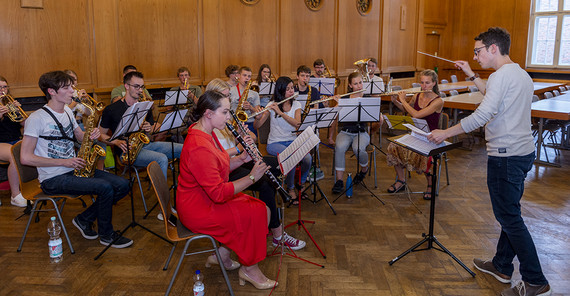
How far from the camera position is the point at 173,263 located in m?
3.67

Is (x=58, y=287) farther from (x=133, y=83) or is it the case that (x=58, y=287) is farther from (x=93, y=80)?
(x=93, y=80)

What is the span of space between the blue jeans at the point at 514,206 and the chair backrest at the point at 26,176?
3544 mm

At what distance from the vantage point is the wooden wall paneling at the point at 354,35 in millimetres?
10695

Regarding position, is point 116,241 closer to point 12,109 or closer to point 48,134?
point 48,134

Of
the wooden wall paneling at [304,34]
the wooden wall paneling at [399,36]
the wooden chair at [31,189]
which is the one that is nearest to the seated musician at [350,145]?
the wooden chair at [31,189]

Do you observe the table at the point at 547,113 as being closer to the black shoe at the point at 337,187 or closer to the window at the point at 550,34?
the black shoe at the point at 337,187

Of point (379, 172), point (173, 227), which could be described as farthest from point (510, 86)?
point (379, 172)

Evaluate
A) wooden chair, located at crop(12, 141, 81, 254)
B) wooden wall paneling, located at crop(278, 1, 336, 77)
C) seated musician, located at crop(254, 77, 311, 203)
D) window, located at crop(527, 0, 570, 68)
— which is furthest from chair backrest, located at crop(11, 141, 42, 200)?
window, located at crop(527, 0, 570, 68)

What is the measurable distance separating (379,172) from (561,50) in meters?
9.58

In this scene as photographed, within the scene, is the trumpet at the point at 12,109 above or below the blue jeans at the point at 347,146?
above

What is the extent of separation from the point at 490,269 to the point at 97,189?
317cm

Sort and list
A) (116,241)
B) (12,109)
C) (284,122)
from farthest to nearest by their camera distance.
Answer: (284,122) < (12,109) < (116,241)

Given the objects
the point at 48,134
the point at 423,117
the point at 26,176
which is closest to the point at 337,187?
the point at 423,117

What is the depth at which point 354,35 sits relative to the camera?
11.1m
